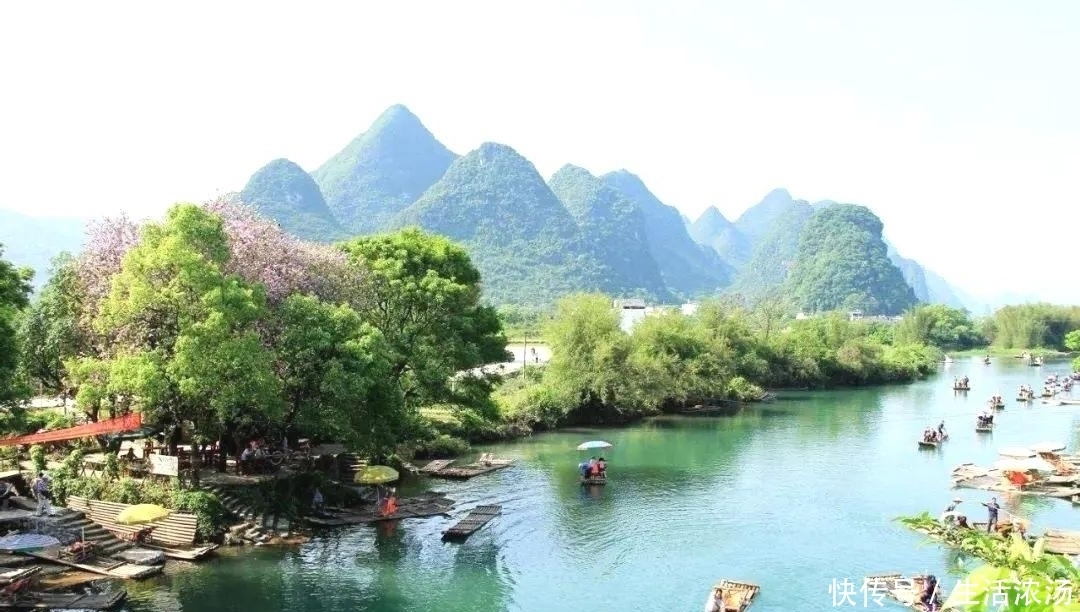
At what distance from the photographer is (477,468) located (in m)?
37.8

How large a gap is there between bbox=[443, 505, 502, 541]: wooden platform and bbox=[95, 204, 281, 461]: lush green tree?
6.68 metres

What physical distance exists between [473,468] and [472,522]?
9762mm

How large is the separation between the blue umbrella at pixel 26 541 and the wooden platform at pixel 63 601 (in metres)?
1.38

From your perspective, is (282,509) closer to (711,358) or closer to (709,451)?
(709,451)

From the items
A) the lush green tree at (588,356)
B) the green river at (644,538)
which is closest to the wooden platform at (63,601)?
the green river at (644,538)

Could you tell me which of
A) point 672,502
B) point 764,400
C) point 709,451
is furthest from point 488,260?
point 672,502

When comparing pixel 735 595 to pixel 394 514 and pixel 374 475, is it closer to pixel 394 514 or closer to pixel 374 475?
pixel 394 514

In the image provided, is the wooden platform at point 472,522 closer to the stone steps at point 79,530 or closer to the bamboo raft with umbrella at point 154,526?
the bamboo raft with umbrella at point 154,526

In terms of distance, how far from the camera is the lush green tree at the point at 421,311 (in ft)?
118

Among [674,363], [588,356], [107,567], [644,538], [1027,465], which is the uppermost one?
[588,356]

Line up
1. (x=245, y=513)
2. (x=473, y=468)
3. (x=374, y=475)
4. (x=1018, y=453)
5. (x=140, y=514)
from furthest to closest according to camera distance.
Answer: (x=1018, y=453) < (x=473, y=468) < (x=374, y=475) < (x=245, y=513) < (x=140, y=514)

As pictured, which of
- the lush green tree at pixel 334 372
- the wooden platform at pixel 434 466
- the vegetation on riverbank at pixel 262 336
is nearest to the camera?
the vegetation on riverbank at pixel 262 336

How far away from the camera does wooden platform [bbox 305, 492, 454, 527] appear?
27734 millimetres

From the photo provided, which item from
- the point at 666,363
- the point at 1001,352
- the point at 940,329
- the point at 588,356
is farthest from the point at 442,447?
the point at 1001,352
